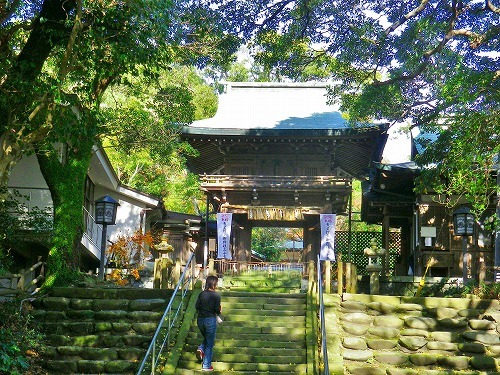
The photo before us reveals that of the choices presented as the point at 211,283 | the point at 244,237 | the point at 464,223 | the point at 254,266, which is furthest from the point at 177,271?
the point at 244,237

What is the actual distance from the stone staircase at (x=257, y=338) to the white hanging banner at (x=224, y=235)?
8208mm

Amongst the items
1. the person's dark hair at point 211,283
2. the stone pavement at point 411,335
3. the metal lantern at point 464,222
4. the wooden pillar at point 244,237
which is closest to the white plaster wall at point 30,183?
the wooden pillar at point 244,237

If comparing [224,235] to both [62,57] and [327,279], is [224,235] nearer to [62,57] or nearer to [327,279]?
[327,279]

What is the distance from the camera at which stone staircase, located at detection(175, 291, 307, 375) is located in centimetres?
1352

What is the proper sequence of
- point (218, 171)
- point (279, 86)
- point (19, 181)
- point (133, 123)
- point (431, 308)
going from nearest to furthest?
point (431, 308) → point (133, 123) → point (19, 181) → point (218, 171) → point (279, 86)

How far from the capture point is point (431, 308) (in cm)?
1598

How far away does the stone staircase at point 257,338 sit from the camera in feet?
44.3

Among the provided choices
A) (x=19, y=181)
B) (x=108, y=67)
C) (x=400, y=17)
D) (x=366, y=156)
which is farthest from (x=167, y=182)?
(x=108, y=67)

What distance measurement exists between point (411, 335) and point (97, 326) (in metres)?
6.47

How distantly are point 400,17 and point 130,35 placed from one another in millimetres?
9894

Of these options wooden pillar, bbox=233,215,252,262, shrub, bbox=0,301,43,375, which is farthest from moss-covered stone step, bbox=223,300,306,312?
wooden pillar, bbox=233,215,252,262

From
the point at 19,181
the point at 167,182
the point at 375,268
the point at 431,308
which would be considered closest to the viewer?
the point at 431,308

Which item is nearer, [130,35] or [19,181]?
[130,35]

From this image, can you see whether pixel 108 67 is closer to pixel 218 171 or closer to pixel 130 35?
pixel 130 35
